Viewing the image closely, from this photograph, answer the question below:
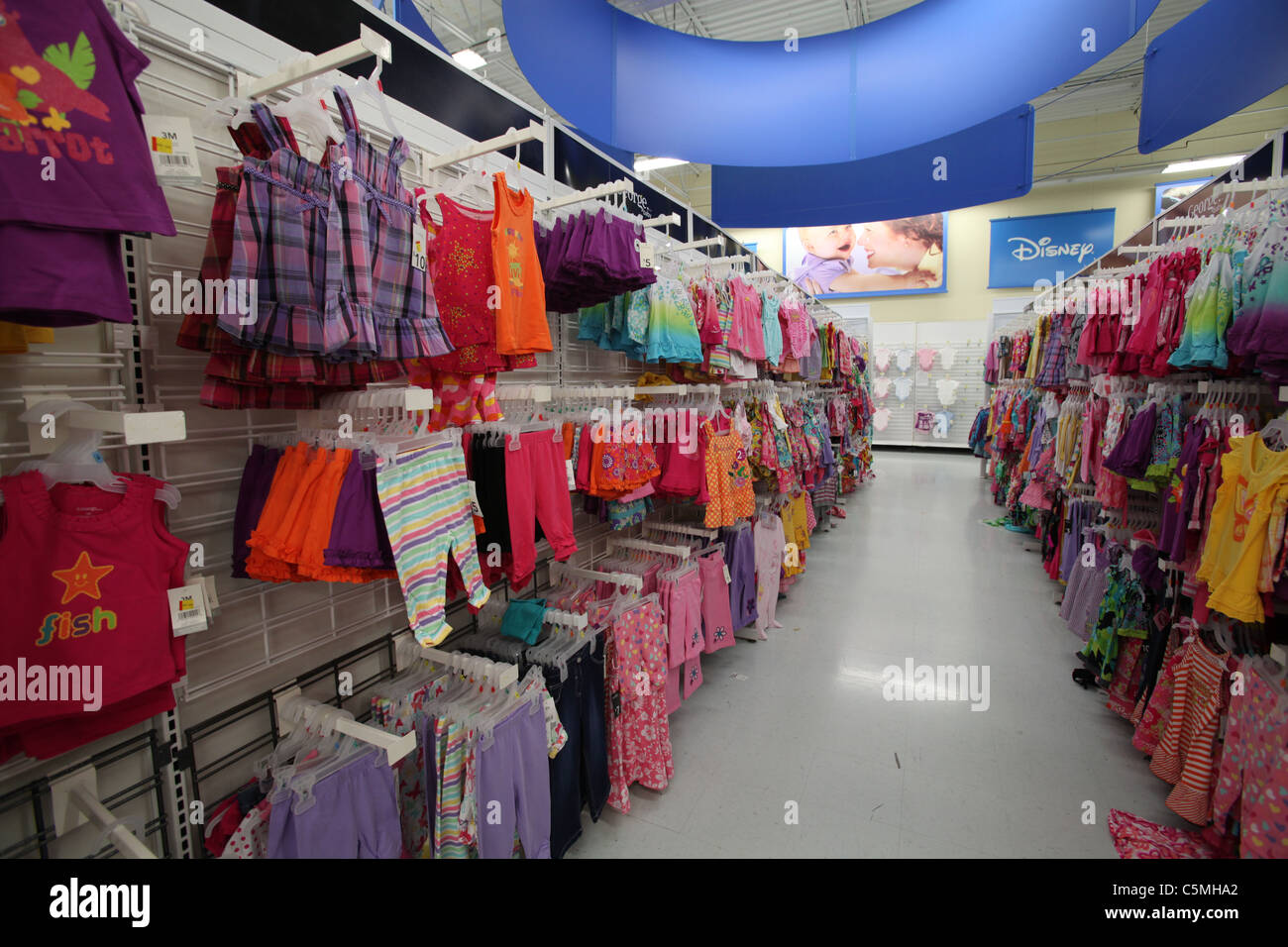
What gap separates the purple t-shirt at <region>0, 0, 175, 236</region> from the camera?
0.99 metres

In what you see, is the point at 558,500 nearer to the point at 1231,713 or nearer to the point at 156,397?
the point at 156,397

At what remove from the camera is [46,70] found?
1040 mm

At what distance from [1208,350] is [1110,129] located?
13189 millimetres

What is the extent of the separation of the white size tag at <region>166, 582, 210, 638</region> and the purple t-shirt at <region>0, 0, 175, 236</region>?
76 cm

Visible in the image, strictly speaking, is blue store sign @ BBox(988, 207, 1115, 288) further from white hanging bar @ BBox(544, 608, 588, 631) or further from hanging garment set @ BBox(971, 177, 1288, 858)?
white hanging bar @ BBox(544, 608, 588, 631)

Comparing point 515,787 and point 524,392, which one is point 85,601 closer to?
point 515,787

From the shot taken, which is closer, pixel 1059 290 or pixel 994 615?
pixel 994 615

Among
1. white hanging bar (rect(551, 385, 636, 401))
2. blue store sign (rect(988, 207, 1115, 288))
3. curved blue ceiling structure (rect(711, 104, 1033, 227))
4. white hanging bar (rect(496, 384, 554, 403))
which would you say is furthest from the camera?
blue store sign (rect(988, 207, 1115, 288))

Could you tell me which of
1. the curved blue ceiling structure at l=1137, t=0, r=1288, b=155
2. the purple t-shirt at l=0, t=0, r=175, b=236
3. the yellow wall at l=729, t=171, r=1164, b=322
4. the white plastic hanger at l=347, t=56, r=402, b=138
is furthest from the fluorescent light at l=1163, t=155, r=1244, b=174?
the purple t-shirt at l=0, t=0, r=175, b=236

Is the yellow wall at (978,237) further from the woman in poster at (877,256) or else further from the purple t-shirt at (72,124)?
the purple t-shirt at (72,124)

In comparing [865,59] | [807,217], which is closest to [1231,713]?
[865,59]

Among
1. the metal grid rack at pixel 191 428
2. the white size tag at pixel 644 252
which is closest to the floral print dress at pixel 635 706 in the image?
the metal grid rack at pixel 191 428

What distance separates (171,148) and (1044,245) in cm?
1587

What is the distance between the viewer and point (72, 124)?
106 centimetres
